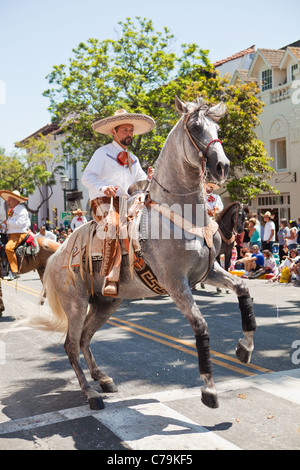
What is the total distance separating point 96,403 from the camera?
4891 mm

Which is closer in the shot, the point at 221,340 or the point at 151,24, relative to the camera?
the point at 221,340

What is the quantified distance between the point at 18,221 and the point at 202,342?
7778 mm

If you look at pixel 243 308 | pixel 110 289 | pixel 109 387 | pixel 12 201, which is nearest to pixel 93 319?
pixel 109 387

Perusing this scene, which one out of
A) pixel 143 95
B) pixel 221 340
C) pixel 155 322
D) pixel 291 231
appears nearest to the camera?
pixel 221 340

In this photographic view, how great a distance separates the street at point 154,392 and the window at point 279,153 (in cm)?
2131

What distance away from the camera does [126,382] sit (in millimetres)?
5789

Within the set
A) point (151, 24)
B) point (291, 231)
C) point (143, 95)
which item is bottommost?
point (291, 231)

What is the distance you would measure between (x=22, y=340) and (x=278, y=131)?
23903mm

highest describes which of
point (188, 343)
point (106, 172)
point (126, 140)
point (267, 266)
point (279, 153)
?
point (279, 153)

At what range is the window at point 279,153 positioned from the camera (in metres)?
29.3

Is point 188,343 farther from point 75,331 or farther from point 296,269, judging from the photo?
point 296,269

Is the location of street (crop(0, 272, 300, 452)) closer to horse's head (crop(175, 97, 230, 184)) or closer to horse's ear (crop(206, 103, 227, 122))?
horse's head (crop(175, 97, 230, 184))
